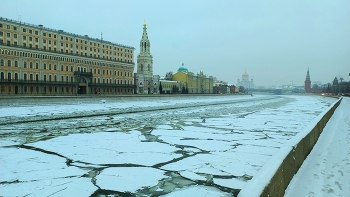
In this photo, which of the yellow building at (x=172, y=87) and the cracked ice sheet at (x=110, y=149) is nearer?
the cracked ice sheet at (x=110, y=149)

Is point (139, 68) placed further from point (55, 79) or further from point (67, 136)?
point (67, 136)

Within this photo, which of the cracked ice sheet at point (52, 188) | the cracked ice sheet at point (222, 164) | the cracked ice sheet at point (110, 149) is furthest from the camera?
the cracked ice sheet at point (110, 149)

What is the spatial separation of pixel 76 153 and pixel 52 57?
60.4 meters

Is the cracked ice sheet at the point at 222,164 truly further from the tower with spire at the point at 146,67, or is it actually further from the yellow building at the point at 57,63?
the tower with spire at the point at 146,67

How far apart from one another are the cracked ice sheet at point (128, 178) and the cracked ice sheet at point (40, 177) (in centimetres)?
25

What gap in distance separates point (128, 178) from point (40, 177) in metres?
1.46

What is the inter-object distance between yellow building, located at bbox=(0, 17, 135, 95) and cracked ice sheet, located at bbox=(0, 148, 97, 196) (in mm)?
51803

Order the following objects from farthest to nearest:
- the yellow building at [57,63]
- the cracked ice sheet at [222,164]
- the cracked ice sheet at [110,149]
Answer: the yellow building at [57,63], the cracked ice sheet at [110,149], the cracked ice sheet at [222,164]

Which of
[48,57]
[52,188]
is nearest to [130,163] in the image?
[52,188]

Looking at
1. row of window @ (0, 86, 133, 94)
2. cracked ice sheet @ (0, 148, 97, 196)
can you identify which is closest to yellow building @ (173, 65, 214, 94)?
row of window @ (0, 86, 133, 94)

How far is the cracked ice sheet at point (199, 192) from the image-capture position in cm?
428

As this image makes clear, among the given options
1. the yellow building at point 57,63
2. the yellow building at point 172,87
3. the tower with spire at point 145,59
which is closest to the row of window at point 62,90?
the yellow building at point 57,63

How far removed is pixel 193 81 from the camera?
397ft

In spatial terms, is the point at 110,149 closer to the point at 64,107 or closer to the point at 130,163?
the point at 130,163
